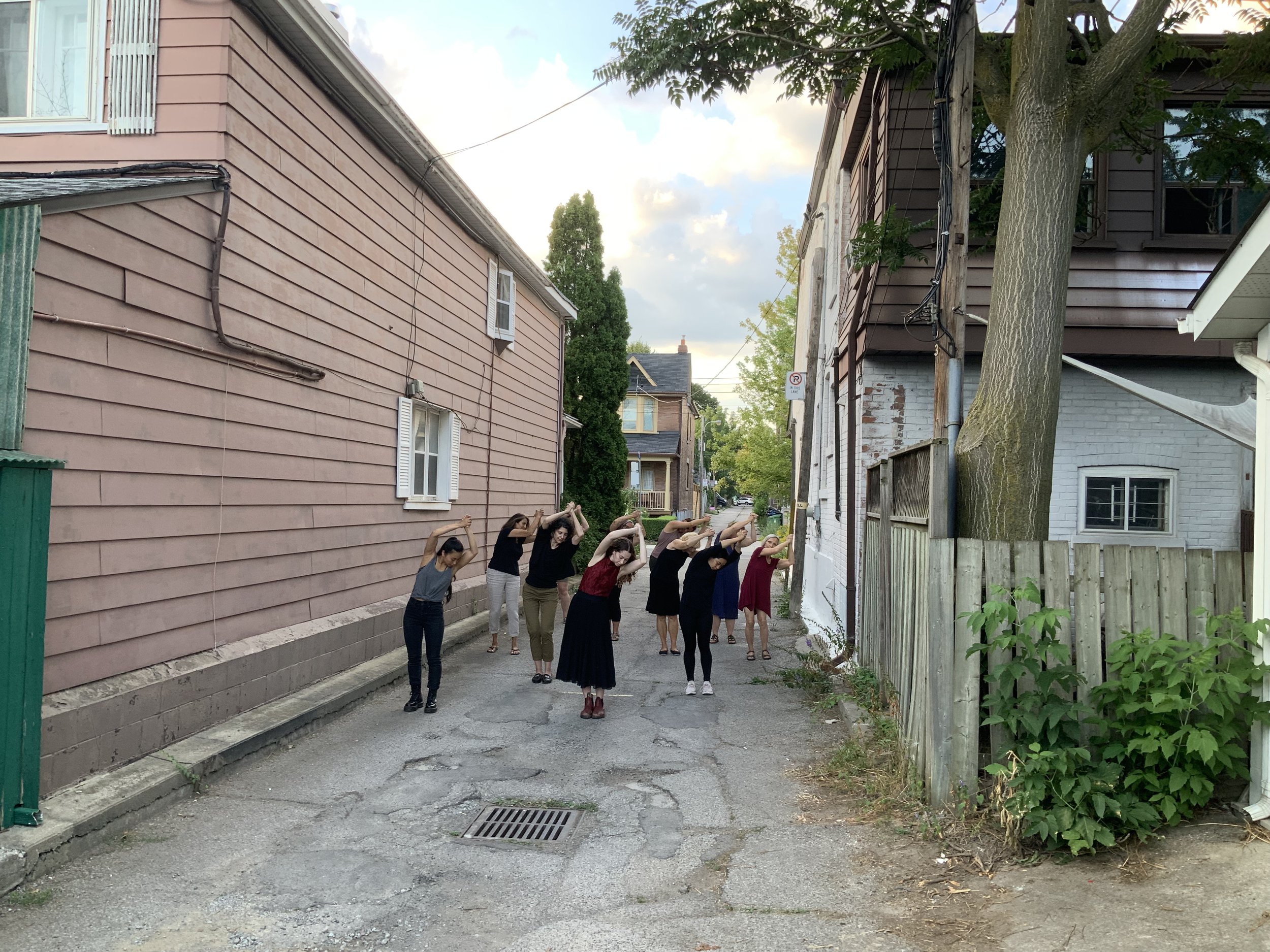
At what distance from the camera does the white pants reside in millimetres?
11531

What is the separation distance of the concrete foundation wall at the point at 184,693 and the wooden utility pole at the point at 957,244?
5.34 metres

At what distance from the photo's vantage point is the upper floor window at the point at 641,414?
48219 mm

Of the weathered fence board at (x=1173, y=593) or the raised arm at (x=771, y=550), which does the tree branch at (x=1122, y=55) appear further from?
the raised arm at (x=771, y=550)

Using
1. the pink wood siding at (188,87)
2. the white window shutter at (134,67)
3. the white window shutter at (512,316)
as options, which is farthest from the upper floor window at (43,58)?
the white window shutter at (512,316)

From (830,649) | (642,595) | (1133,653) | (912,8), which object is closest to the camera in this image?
(1133,653)

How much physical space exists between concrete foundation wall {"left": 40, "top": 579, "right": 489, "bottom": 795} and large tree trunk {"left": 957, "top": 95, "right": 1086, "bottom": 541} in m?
5.17

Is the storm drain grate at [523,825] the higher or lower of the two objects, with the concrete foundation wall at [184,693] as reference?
lower

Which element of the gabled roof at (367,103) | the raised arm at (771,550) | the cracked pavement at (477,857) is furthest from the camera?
the raised arm at (771,550)

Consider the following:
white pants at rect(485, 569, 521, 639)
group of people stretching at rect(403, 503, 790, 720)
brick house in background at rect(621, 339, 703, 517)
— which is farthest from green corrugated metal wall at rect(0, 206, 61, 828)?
brick house in background at rect(621, 339, 703, 517)

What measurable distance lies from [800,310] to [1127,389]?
52.3 ft

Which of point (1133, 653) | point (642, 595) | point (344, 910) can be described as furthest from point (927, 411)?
point (642, 595)

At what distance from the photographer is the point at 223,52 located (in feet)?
23.3

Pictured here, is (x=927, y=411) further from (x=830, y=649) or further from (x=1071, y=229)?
(x=1071, y=229)

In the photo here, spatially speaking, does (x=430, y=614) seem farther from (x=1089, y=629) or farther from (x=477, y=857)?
(x=1089, y=629)
